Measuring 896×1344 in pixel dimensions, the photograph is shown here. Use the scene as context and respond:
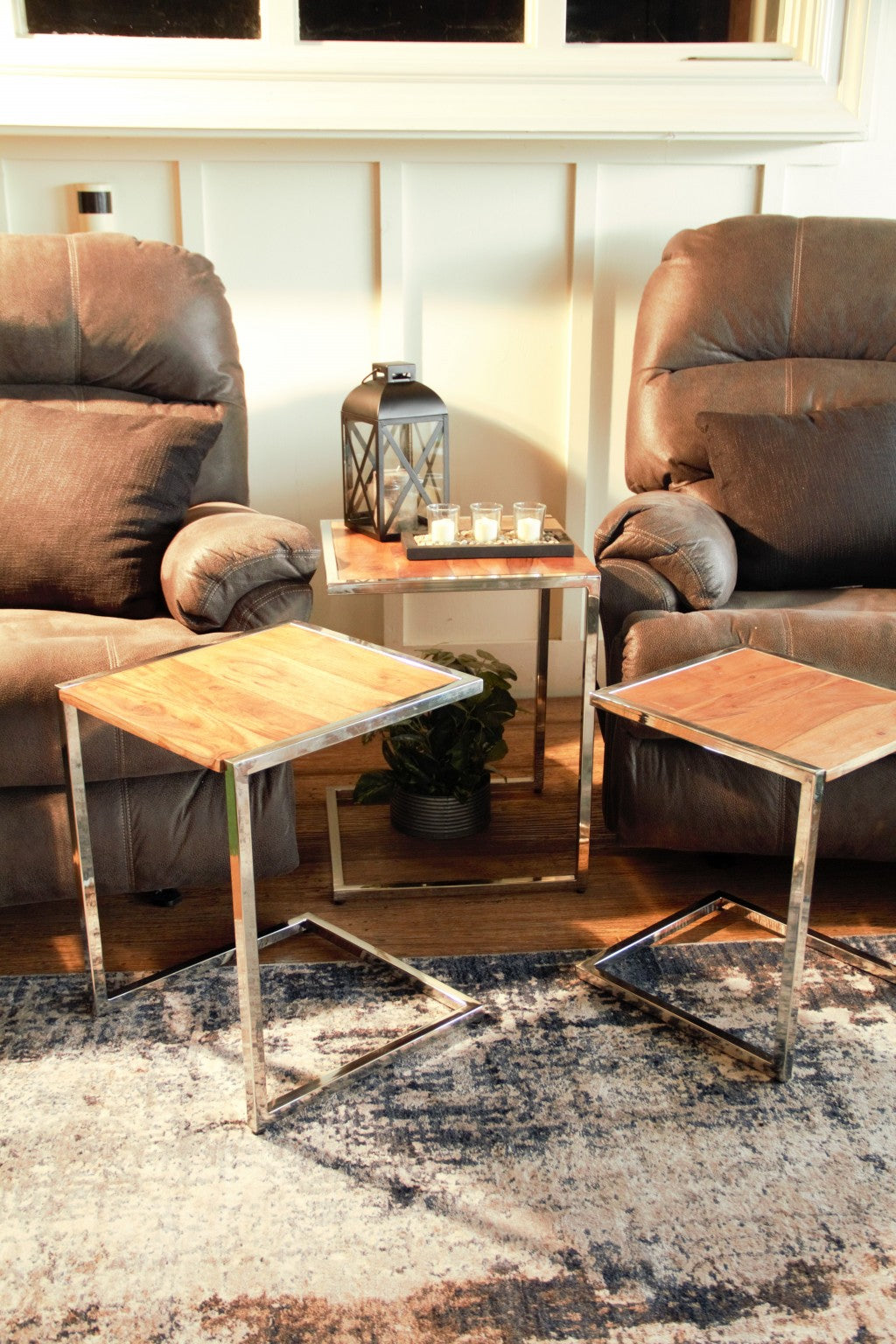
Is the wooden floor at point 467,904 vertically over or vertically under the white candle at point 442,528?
under

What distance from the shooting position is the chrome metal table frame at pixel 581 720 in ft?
6.19

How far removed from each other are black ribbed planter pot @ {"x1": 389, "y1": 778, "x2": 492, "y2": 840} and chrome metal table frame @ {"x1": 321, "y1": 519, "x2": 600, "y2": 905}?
13 cm

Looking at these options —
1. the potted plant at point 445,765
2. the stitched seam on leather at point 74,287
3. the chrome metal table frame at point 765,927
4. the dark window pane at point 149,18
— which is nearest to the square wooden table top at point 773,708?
the chrome metal table frame at point 765,927

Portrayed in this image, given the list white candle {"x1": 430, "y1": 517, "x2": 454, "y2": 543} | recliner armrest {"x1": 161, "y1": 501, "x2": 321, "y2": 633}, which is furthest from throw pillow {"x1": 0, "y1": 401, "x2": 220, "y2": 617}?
white candle {"x1": 430, "y1": 517, "x2": 454, "y2": 543}

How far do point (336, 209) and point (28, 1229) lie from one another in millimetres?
2012

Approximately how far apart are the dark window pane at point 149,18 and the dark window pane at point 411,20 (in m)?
0.13

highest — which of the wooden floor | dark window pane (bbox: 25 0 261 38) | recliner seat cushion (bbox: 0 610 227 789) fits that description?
dark window pane (bbox: 25 0 261 38)

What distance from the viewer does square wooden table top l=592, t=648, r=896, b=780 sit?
1501 mm

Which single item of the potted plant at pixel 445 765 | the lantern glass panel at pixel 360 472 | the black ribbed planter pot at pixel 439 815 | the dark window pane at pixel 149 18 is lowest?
the black ribbed planter pot at pixel 439 815

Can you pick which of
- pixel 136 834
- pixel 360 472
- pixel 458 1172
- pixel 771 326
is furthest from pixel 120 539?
pixel 771 326

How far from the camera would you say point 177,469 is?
6.92 feet

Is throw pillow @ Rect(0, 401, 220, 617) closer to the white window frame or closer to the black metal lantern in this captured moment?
the black metal lantern

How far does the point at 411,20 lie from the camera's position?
2580mm

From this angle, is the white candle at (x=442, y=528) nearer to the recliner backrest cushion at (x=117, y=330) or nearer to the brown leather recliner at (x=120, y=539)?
the brown leather recliner at (x=120, y=539)
